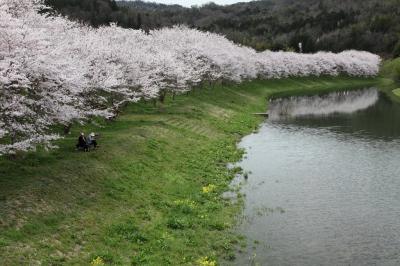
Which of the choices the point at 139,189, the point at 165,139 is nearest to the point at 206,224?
the point at 139,189

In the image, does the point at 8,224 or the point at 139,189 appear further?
the point at 139,189

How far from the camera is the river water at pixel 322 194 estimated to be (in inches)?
1011

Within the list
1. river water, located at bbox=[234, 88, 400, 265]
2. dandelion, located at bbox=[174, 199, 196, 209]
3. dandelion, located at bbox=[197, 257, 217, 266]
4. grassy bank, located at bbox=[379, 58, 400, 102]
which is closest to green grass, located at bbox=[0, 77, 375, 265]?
dandelion, located at bbox=[174, 199, 196, 209]

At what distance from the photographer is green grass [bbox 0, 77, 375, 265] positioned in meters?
23.1

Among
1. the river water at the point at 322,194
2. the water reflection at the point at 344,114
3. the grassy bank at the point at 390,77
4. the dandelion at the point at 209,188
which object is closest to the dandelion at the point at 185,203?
the dandelion at the point at 209,188

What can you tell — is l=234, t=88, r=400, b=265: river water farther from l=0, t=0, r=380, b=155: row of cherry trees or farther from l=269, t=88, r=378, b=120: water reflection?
l=0, t=0, r=380, b=155: row of cherry trees

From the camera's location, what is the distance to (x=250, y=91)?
10906cm

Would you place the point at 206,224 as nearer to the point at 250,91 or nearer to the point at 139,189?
the point at 139,189

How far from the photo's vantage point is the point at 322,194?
118 ft

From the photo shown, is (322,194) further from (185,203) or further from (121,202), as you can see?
(121,202)

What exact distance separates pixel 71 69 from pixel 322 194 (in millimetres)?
21206

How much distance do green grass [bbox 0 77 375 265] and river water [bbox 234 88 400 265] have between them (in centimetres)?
230

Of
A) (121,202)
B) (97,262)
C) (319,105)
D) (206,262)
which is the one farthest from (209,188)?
(319,105)

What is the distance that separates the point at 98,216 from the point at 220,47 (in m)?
80.0
